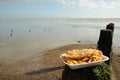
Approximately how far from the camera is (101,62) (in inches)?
190

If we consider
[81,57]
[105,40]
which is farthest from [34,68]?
[81,57]

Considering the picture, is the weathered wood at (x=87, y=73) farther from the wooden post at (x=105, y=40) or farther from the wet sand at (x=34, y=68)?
the wet sand at (x=34, y=68)

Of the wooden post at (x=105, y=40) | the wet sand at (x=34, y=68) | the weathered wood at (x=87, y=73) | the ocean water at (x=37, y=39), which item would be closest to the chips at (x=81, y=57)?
the weathered wood at (x=87, y=73)

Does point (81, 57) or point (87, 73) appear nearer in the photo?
point (81, 57)

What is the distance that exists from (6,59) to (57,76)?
6.83 metres

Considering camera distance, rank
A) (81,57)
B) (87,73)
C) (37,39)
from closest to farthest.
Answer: (81,57), (87,73), (37,39)

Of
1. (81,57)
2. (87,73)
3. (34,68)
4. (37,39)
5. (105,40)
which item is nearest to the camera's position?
(81,57)

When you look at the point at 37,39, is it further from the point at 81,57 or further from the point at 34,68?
the point at 81,57

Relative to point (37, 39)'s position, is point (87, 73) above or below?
above

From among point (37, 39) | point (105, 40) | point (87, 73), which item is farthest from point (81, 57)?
point (37, 39)

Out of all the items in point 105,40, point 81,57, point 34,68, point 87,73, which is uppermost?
point 81,57

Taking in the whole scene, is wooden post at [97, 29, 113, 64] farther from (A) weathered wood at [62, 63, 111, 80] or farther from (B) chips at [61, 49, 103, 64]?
(B) chips at [61, 49, 103, 64]

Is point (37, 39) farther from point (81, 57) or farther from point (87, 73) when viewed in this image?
point (81, 57)

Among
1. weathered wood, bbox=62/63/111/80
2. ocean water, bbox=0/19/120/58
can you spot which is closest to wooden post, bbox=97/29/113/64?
weathered wood, bbox=62/63/111/80
